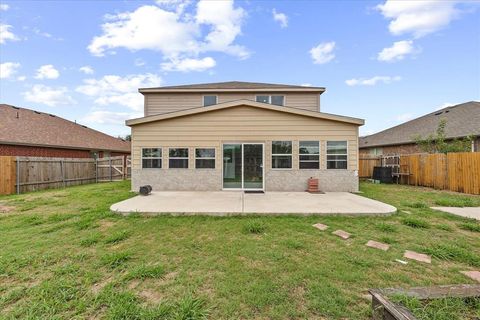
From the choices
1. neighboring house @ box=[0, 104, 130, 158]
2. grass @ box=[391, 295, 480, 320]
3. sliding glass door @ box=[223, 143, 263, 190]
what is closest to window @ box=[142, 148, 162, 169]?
sliding glass door @ box=[223, 143, 263, 190]

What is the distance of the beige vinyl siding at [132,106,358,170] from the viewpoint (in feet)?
32.0

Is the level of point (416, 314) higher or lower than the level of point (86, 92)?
lower

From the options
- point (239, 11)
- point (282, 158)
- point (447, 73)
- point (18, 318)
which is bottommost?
point (18, 318)

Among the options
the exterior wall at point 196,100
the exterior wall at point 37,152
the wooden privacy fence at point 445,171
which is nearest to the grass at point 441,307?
the wooden privacy fence at point 445,171

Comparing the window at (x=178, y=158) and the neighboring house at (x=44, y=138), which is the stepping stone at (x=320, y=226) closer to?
the window at (x=178, y=158)

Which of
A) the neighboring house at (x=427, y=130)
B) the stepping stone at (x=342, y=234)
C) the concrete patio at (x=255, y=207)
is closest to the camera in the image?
the stepping stone at (x=342, y=234)

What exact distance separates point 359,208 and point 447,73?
49.5 feet

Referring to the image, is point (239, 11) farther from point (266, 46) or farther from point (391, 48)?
point (391, 48)

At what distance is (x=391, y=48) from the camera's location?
13906 millimetres

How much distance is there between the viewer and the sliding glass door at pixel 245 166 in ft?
32.6

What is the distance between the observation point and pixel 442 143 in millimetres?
13617

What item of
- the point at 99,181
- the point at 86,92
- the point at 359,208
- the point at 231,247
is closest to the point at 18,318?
the point at 231,247

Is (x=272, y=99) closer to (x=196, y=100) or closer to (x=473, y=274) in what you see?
(x=196, y=100)

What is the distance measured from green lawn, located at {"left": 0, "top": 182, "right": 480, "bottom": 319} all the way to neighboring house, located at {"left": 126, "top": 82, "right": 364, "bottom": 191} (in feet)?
14.2
